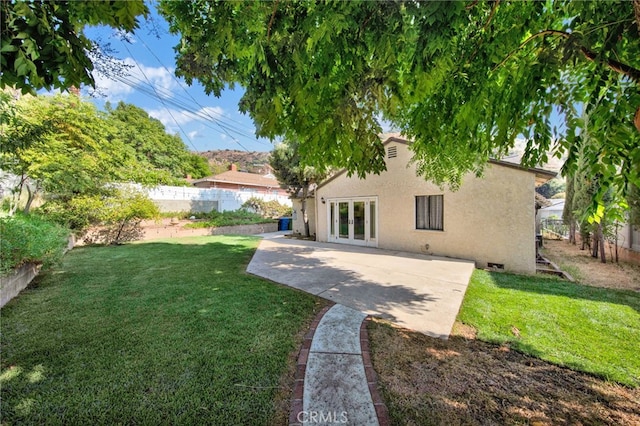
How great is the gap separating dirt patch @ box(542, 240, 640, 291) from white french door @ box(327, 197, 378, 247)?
259 inches

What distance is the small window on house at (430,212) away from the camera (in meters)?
9.40

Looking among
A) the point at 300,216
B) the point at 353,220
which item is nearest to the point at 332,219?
the point at 353,220

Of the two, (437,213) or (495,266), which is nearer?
(495,266)

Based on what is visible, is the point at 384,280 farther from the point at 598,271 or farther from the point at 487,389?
the point at 598,271

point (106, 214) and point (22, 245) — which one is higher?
point (106, 214)

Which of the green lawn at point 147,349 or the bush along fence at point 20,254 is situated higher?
the bush along fence at point 20,254

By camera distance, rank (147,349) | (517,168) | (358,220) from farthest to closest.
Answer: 1. (358,220)
2. (517,168)
3. (147,349)

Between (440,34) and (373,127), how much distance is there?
170 centimetres

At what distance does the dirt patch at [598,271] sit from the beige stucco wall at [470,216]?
5.06ft

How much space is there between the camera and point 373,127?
3.58 metres

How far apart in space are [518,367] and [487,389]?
2.36 feet

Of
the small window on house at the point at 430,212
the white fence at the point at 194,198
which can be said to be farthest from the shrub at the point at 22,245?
the small window on house at the point at 430,212

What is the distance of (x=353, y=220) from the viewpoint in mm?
12172

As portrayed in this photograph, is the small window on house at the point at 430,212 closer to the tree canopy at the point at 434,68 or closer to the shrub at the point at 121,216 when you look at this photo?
the tree canopy at the point at 434,68
